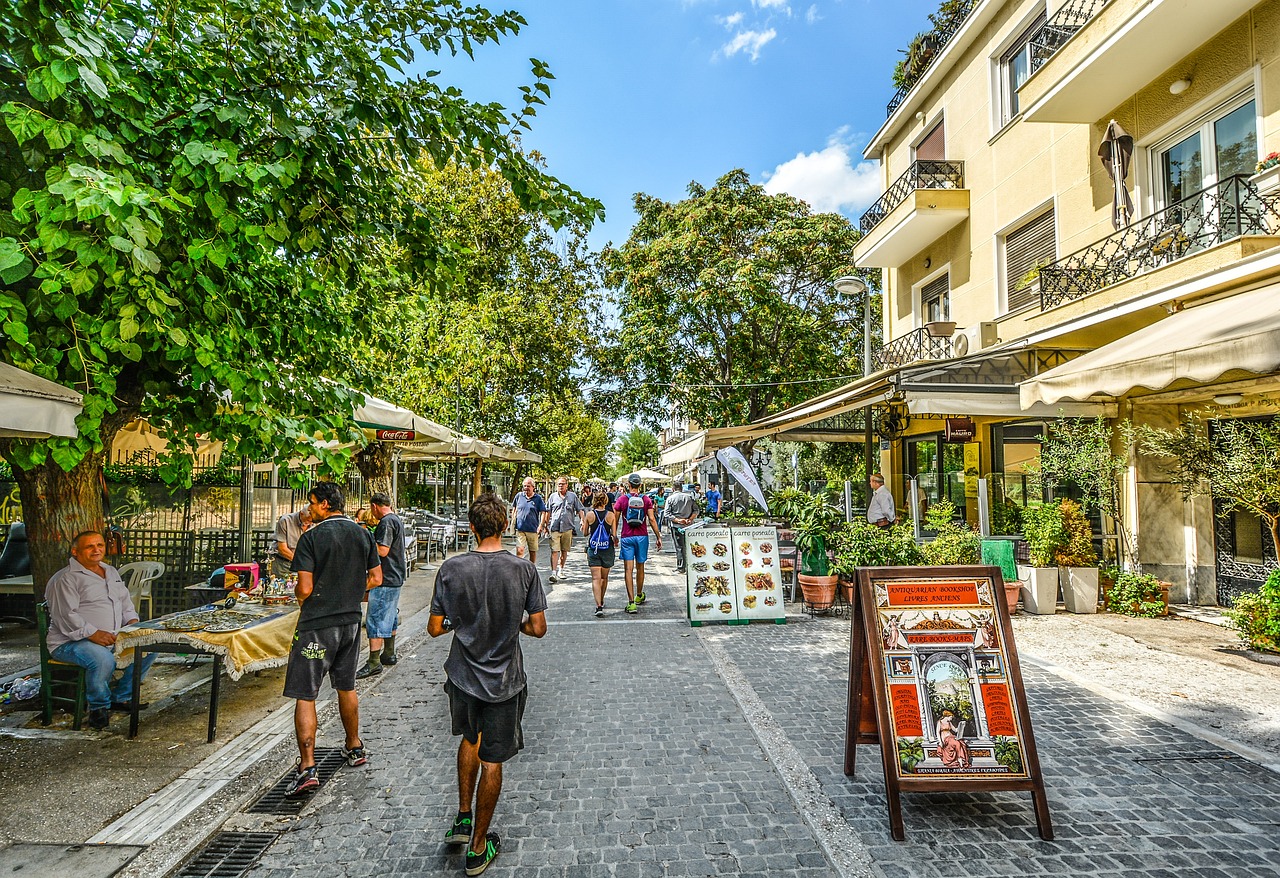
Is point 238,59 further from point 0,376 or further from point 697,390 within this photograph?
point 697,390

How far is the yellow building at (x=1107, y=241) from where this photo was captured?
706 centimetres

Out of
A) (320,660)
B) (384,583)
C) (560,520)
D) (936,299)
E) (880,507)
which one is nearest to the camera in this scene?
(320,660)

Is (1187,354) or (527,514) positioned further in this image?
(527,514)

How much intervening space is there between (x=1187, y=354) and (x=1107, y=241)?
5.73 metres

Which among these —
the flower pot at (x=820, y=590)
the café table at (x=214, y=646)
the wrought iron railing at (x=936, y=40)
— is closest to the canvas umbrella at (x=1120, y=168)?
the wrought iron railing at (x=936, y=40)

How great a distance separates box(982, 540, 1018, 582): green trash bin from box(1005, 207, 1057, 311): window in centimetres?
452

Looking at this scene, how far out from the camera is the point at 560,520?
1238 centimetres

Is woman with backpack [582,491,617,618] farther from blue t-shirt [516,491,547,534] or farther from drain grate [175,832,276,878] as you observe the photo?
drain grate [175,832,276,878]

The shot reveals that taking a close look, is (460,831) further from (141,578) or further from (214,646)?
(141,578)

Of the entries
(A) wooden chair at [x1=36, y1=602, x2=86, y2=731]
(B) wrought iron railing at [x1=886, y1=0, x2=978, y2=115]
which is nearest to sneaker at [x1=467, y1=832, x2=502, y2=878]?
(A) wooden chair at [x1=36, y1=602, x2=86, y2=731]

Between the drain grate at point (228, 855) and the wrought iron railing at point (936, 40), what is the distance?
1703cm

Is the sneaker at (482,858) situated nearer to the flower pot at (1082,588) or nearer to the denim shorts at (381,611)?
the denim shorts at (381,611)

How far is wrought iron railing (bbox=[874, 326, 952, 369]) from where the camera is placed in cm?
1362

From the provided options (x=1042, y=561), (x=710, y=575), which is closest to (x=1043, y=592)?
(x=1042, y=561)
